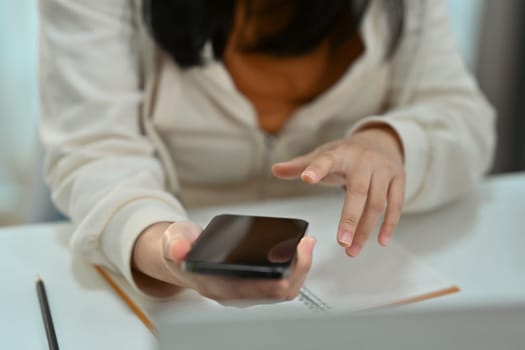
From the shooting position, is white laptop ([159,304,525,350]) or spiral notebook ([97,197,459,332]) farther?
spiral notebook ([97,197,459,332])

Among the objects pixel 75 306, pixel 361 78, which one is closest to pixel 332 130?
pixel 361 78

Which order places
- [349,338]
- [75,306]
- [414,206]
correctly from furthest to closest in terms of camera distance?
[414,206]
[75,306]
[349,338]

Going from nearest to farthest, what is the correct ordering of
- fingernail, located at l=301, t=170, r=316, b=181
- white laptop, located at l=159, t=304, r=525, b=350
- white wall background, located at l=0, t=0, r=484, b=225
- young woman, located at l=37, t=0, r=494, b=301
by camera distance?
white laptop, located at l=159, t=304, r=525, b=350 → fingernail, located at l=301, t=170, r=316, b=181 → young woman, located at l=37, t=0, r=494, b=301 → white wall background, located at l=0, t=0, r=484, b=225

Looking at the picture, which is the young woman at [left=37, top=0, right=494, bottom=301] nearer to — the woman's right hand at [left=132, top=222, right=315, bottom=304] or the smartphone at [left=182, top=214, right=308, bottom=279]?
the woman's right hand at [left=132, top=222, right=315, bottom=304]

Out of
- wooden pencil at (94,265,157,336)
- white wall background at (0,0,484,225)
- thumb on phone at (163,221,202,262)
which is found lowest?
white wall background at (0,0,484,225)

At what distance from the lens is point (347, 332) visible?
29 cm

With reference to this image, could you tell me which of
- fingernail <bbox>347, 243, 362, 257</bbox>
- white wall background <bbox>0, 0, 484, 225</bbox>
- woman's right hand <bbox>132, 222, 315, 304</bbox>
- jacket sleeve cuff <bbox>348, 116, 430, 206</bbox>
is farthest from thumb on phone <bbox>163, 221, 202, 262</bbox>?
white wall background <bbox>0, 0, 484, 225</bbox>

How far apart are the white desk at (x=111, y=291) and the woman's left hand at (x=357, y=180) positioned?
6 centimetres

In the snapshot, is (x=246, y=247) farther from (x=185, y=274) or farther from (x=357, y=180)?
(x=357, y=180)

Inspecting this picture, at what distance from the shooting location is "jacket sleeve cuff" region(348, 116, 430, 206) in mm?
550

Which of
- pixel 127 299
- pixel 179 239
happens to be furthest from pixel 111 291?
pixel 179 239

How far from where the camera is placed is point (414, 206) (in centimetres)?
59

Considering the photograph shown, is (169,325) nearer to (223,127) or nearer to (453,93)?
(223,127)

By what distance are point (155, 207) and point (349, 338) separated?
A: 22 centimetres
